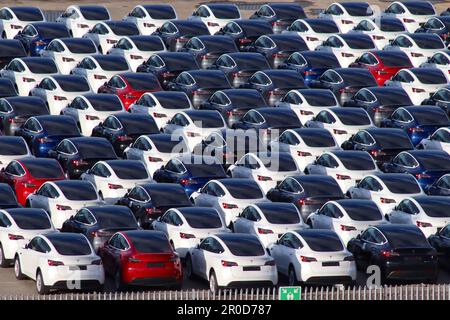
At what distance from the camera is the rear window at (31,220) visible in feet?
141

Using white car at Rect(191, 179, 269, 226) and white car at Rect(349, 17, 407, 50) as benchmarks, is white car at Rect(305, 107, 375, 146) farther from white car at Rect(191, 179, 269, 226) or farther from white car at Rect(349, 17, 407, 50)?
white car at Rect(349, 17, 407, 50)

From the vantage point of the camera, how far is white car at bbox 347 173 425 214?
46750 mm

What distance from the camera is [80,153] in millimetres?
49562

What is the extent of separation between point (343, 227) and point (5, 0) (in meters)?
34.6

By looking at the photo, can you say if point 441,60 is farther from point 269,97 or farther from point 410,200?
point 410,200

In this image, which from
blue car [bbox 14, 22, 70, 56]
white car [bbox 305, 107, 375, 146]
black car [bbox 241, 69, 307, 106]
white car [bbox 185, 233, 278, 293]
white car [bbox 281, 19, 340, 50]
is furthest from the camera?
white car [bbox 281, 19, 340, 50]

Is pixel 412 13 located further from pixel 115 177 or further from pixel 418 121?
pixel 115 177

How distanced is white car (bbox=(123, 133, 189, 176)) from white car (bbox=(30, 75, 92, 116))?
4715mm

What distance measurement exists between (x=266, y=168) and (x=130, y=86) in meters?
9.06

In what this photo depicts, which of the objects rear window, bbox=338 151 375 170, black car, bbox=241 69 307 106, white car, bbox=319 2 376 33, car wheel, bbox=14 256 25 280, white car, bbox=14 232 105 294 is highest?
white car, bbox=319 2 376 33

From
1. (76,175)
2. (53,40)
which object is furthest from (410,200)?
(53,40)

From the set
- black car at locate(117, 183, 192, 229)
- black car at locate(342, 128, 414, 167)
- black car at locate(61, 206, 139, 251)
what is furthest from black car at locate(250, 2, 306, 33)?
black car at locate(61, 206, 139, 251)

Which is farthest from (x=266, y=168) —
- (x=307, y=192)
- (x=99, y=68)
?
(x=99, y=68)

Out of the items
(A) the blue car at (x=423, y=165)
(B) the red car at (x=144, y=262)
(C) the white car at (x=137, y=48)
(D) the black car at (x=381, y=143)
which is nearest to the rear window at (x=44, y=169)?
(B) the red car at (x=144, y=262)
